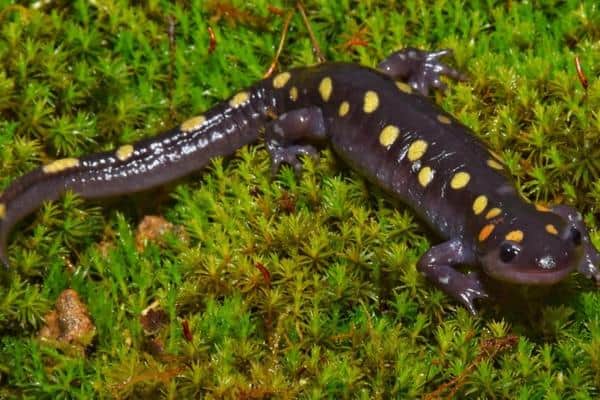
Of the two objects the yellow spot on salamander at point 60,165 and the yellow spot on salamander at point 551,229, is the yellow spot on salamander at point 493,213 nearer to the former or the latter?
the yellow spot on salamander at point 551,229

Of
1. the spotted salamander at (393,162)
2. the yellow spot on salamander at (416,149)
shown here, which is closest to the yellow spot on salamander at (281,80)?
the spotted salamander at (393,162)

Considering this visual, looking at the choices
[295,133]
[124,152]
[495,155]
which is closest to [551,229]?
[495,155]

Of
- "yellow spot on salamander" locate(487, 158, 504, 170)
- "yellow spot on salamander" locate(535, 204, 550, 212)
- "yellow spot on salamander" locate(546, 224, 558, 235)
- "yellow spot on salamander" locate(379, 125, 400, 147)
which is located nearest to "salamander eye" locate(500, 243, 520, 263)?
"yellow spot on salamander" locate(546, 224, 558, 235)

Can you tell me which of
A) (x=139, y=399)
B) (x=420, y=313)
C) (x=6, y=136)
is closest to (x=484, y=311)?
(x=420, y=313)

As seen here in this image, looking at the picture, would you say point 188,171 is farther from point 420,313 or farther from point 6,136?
point 420,313

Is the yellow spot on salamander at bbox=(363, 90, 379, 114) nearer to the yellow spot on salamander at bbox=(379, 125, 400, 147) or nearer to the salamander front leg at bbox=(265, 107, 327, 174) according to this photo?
the yellow spot on salamander at bbox=(379, 125, 400, 147)

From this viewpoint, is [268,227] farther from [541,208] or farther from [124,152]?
[541,208]
